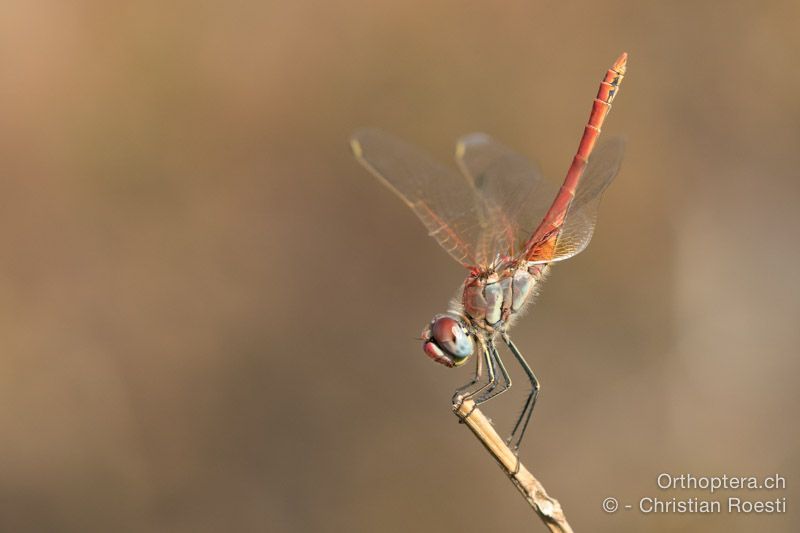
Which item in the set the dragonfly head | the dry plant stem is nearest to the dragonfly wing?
the dragonfly head

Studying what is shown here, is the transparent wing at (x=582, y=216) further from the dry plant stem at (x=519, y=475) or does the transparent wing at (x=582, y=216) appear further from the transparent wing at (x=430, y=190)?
the dry plant stem at (x=519, y=475)

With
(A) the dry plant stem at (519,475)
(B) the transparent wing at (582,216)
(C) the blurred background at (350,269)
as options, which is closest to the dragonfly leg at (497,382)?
(A) the dry plant stem at (519,475)

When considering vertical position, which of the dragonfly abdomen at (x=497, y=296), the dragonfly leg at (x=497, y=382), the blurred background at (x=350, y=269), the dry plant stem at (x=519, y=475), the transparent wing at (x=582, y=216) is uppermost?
the blurred background at (x=350, y=269)

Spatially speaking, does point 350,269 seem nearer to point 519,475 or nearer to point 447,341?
point 447,341

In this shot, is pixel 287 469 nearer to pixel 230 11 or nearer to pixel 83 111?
pixel 83 111

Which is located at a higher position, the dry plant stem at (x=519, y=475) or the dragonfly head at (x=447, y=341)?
the dragonfly head at (x=447, y=341)

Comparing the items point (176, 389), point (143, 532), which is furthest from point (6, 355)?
point (143, 532)

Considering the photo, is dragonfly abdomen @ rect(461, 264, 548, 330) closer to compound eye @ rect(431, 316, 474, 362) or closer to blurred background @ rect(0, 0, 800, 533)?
compound eye @ rect(431, 316, 474, 362)
